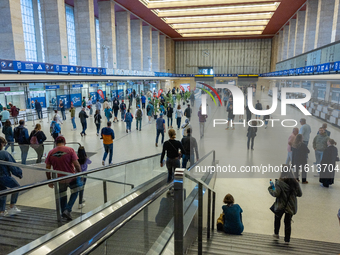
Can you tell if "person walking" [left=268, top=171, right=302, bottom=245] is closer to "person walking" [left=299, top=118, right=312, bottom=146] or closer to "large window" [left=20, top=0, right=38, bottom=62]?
"person walking" [left=299, top=118, right=312, bottom=146]

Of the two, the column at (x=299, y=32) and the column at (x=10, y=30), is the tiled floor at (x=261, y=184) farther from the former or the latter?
the column at (x=299, y=32)

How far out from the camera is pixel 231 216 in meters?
4.54

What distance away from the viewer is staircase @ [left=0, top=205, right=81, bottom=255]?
8.71 ft

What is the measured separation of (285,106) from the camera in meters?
5.82

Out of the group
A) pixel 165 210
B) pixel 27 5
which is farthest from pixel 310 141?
pixel 27 5

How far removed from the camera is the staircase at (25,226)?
2.65 metres

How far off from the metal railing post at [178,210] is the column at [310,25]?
3375cm

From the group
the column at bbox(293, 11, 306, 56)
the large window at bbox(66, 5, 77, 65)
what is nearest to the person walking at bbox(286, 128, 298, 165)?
the large window at bbox(66, 5, 77, 65)

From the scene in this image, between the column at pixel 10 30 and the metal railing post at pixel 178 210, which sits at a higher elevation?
the column at pixel 10 30

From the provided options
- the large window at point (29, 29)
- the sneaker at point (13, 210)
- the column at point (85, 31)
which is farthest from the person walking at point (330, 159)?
the large window at point (29, 29)

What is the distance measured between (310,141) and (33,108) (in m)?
18.1

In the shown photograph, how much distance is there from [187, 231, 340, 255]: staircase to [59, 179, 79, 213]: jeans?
171 centimetres

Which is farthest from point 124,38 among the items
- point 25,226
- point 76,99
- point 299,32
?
point 25,226

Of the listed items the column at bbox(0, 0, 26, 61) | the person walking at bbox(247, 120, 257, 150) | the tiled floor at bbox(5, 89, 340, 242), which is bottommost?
the tiled floor at bbox(5, 89, 340, 242)
